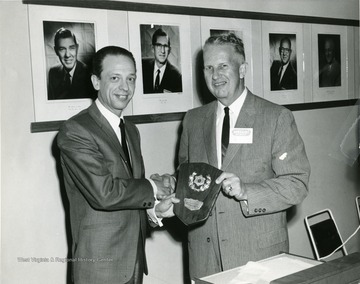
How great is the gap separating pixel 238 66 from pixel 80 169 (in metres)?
1.24

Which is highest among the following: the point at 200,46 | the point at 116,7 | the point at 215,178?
the point at 116,7

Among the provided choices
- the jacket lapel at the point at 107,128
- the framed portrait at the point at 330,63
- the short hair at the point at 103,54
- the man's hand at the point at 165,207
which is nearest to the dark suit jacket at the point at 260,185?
the man's hand at the point at 165,207

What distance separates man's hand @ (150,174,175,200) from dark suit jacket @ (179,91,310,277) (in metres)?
0.34

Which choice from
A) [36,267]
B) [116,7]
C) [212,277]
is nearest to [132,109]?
[116,7]

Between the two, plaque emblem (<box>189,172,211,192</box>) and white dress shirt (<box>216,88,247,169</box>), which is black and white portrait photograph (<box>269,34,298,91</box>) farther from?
plaque emblem (<box>189,172,211,192</box>)

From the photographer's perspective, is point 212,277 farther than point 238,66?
No

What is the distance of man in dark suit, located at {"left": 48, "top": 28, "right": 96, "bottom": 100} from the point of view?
321 centimetres

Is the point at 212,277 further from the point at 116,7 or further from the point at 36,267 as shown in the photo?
the point at 116,7

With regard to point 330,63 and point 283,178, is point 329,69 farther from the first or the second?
point 283,178

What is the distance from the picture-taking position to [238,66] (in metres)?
2.84

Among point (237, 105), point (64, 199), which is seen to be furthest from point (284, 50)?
point (64, 199)

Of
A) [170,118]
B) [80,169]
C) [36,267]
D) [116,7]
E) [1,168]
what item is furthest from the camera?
[170,118]

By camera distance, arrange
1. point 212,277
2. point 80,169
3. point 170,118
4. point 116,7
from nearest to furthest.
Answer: point 212,277, point 80,169, point 116,7, point 170,118

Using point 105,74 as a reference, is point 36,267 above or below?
below
